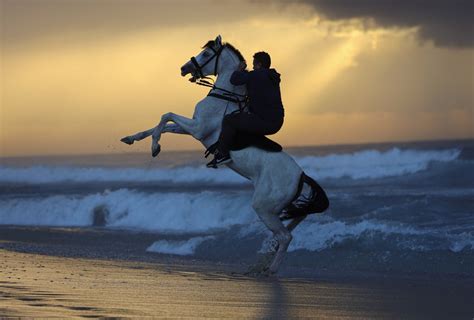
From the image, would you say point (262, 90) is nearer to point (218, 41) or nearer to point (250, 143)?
point (250, 143)

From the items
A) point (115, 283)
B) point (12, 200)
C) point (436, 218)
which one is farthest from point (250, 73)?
point (12, 200)

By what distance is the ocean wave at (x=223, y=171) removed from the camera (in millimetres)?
38469

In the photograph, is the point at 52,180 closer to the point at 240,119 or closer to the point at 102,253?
the point at 102,253

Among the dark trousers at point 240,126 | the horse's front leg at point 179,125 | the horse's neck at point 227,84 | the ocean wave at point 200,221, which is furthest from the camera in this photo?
the ocean wave at point 200,221

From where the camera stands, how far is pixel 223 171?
3897cm

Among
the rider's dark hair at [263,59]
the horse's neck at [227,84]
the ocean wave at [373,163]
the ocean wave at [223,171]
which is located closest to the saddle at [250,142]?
the horse's neck at [227,84]

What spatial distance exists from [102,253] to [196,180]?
82.6ft

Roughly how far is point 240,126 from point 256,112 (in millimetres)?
242

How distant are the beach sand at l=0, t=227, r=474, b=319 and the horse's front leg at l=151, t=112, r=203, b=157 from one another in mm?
1444

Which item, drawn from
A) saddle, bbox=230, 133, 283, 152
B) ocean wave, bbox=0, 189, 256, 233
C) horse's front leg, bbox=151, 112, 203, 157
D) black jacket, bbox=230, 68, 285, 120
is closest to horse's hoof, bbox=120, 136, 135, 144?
horse's front leg, bbox=151, 112, 203, 157

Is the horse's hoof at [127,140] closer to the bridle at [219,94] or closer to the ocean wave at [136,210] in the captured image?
the bridle at [219,94]

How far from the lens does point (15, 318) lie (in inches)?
318

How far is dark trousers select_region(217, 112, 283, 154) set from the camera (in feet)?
36.8

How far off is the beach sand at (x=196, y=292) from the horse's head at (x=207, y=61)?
7.42 feet
